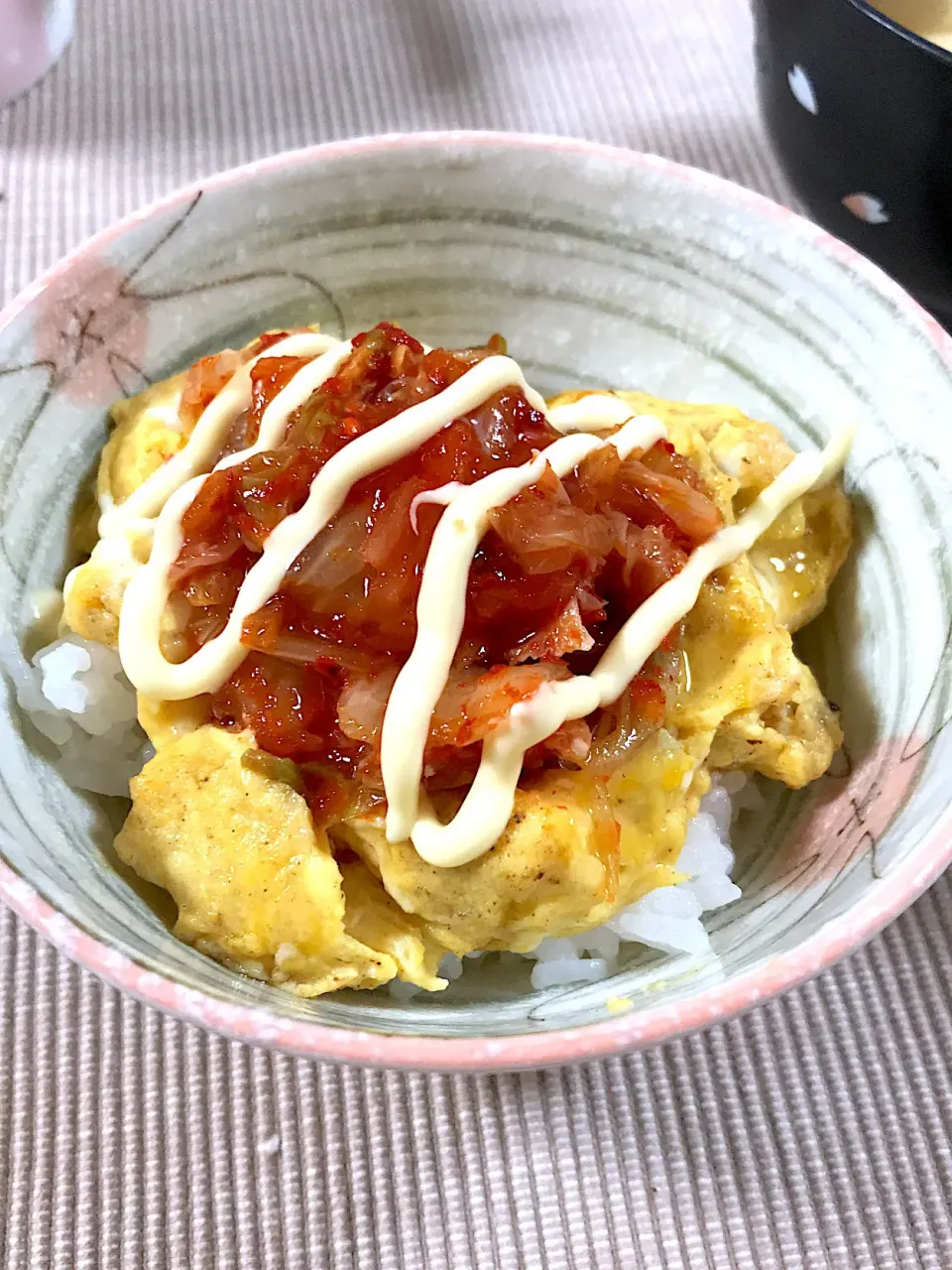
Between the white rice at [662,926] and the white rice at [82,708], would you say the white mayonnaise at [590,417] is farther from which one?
the white rice at [82,708]

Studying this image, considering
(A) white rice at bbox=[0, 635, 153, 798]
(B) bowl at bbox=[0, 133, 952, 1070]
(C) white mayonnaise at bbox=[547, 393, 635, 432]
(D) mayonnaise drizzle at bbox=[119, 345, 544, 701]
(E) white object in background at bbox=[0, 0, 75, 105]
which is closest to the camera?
(B) bowl at bbox=[0, 133, 952, 1070]

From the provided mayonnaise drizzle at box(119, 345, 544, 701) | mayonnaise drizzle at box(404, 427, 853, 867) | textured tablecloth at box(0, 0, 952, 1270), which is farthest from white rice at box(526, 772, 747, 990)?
mayonnaise drizzle at box(119, 345, 544, 701)

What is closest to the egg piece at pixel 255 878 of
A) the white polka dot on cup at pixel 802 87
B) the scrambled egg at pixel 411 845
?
the scrambled egg at pixel 411 845

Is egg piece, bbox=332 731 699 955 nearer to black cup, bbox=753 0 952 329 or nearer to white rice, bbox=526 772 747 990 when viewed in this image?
white rice, bbox=526 772 747 990

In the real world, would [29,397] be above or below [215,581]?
above

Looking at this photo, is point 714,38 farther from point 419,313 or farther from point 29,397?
point 29,397

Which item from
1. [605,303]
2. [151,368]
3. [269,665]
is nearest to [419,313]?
[605,303]
